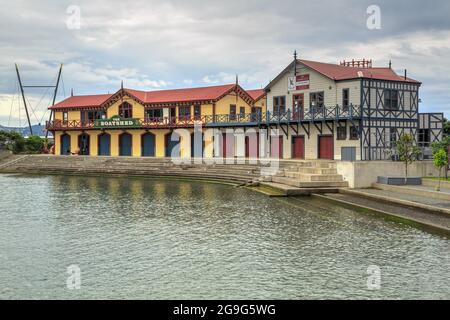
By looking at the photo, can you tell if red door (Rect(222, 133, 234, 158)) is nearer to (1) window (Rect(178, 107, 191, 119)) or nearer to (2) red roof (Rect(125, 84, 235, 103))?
(2) red roof (Rect(125, 84, 235, 103))

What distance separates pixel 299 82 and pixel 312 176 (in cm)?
1216

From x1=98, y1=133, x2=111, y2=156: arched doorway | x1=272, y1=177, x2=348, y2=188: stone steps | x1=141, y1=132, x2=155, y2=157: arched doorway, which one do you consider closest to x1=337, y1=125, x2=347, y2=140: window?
x1=272, y1=177, x2=348, y2=188: stone steps

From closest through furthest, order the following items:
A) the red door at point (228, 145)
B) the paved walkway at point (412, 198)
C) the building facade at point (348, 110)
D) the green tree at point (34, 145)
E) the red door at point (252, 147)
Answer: the paved walkway at point (412, 198) < the building facade at point (348, 110) < the red door at point (252, 147) < the red door at point (228, 145) < the green tree at point (34, 145)

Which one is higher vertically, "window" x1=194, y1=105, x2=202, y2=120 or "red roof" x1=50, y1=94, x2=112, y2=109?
"red roof" x1=50, y1=94, x2=112, y2=109

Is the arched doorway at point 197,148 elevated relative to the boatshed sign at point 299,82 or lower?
lower

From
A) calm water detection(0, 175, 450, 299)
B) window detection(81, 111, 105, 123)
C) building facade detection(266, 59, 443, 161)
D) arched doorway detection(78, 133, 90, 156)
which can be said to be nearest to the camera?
calm water detection(0, 175, 450, 299)

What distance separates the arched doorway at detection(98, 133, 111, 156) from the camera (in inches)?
2105

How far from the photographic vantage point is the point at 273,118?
39.1 meters

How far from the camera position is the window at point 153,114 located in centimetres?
5012

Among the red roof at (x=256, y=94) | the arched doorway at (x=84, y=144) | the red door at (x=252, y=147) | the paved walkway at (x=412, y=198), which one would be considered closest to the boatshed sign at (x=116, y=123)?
the arched doorway at (x=84, y=144)

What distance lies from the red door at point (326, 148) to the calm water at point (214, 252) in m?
12.5

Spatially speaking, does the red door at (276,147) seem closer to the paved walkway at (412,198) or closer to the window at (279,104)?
the window at (279,104)

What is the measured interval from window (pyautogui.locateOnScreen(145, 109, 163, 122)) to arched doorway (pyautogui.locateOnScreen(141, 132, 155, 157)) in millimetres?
1815

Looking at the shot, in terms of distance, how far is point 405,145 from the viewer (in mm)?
26766
